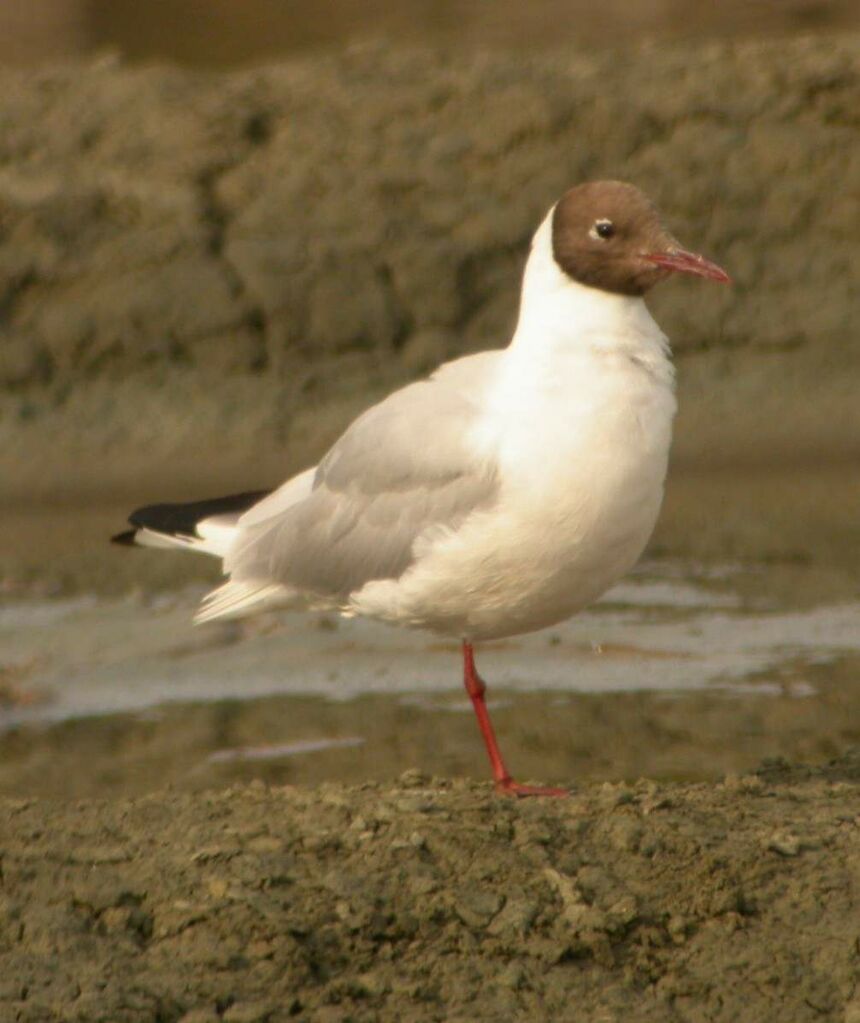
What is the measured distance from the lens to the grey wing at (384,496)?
15.4 feet

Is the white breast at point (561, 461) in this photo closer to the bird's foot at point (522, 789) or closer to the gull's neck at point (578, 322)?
the gull's neck at point (578, 322)

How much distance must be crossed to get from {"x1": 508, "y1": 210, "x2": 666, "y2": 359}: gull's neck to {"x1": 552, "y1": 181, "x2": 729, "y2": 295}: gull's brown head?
3cm

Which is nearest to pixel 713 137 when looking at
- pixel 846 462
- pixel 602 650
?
pixel 846 462

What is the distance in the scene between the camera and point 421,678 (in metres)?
6.29

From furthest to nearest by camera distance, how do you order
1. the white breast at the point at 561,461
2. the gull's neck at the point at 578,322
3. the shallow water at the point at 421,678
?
the shallow water at the point at 421,678 < the gull's neck at the point at 578,322 < the white breast at the point at 561,461

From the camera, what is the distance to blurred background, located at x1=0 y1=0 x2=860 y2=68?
11.1 m

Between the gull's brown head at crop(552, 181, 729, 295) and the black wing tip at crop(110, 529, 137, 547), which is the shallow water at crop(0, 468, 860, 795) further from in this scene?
the gull's brown head at crop(552, 181, 729, 295)

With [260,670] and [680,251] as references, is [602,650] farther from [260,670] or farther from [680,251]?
[680,251]

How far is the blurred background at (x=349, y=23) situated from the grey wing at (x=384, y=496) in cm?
596

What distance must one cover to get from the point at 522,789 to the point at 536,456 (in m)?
0.84

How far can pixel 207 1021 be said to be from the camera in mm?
3566

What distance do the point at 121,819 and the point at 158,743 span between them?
1.37m

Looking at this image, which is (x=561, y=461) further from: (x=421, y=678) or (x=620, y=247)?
(x=421, y=678)

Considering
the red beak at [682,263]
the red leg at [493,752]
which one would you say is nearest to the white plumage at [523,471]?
the red beak at [682,263]
